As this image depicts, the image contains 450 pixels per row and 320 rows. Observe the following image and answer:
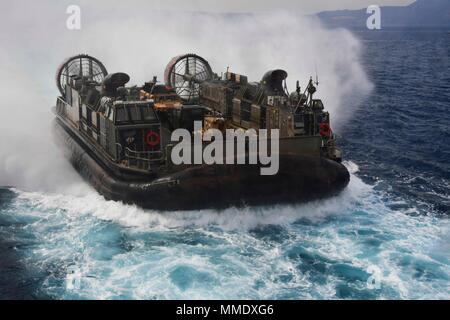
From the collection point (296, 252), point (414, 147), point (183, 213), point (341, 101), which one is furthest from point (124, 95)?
point (341, 101)

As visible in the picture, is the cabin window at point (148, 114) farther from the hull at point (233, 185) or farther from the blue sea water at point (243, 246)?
the blue sea water at point (243, 246)

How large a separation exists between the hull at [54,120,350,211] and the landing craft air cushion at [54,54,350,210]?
3 cm

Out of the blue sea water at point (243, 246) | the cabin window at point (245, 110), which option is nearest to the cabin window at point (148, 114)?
the blue sea water at point (243, 246)

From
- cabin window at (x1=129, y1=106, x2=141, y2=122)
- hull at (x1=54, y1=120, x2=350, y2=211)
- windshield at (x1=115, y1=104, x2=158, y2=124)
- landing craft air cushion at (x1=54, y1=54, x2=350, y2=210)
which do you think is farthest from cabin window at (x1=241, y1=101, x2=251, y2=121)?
cabin window at (x1=129, y1=106, x2=141, y2=122)

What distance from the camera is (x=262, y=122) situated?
18469mm

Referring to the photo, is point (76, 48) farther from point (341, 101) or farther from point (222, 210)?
point (222, 210)

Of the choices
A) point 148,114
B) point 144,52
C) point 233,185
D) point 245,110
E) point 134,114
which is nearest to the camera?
point 233,185

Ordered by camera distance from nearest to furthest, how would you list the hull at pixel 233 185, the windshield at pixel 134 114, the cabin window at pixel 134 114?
the hull at pixel 233 185
the windshield at pixel 134 114
the cabin window at pixel 134 114

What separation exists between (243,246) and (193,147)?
128 inches

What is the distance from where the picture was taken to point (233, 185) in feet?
50.1

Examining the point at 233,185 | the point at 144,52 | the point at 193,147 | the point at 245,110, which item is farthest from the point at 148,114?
the point at 144,52

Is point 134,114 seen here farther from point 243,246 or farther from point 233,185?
point 243,246

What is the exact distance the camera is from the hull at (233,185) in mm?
15180

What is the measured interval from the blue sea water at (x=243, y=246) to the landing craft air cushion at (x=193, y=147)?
0.53 m
